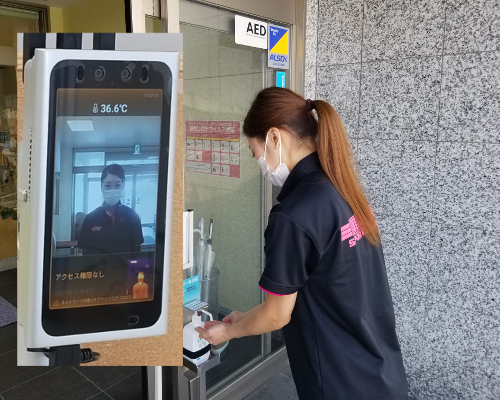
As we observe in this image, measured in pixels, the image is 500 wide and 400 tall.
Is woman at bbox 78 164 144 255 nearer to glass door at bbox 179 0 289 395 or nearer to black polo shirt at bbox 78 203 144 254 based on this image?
black polo shirt at bbox 78 203 144 254

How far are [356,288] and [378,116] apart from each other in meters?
1.40

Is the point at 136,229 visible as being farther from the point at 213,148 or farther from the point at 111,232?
the point at 213,148

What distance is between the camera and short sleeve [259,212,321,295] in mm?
1176

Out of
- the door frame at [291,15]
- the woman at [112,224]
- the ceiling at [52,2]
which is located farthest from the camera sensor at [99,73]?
the ceiling at [52,2]

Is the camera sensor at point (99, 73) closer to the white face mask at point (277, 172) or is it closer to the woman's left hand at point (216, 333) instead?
the white face mask at point (277, 172)

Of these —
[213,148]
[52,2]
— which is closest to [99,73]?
[213,148]

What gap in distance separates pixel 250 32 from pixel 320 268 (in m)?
1.49

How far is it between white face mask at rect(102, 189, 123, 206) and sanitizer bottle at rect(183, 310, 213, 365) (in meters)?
0.74

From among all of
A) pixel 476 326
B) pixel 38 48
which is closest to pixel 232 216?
pixel 476 326

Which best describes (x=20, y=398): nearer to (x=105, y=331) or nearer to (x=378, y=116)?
(x=105, y=331)

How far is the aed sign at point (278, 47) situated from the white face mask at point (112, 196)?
181 centimetres

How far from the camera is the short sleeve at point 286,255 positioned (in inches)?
46.3

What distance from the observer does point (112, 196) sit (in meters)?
0.82

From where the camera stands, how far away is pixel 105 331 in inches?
34.8
